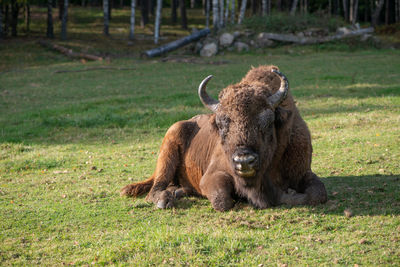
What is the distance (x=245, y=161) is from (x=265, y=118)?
0.78 metres

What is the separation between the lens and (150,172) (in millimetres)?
9852

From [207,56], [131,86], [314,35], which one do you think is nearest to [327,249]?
[131,86]

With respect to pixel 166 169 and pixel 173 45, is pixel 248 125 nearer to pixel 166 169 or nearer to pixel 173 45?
pixel 166 169

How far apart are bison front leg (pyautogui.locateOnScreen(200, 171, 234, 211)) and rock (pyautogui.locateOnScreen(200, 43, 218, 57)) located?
26.1 metres

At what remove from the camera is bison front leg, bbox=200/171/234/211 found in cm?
706

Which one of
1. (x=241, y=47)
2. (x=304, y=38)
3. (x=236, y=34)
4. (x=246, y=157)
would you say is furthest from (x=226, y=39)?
(x=246, y=157)

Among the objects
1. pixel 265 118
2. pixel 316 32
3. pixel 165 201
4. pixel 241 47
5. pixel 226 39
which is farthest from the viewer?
pixel 316 32

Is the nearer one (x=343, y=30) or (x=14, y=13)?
(x=343, y=30)

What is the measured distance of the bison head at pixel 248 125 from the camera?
637 cm

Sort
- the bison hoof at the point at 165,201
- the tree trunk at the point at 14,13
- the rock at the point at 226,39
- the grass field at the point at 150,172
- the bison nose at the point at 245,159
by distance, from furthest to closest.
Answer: the tree trunk at the point at 14,13
the rock at the point at 226,39
the bison hoof at the point at 165,201
the bison nose at the point at 245,159
the grass field at the point at 150,172

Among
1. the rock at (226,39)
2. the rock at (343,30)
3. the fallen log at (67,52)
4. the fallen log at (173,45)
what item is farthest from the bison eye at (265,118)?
the rock at (343,30)

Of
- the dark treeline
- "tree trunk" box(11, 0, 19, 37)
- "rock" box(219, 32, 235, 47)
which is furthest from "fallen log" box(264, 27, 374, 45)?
"tree trunk" box(11, 0, 19, 37)

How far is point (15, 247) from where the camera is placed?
5.99 meters

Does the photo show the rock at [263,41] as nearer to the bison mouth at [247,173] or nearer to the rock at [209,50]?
the rock at [209,50]
